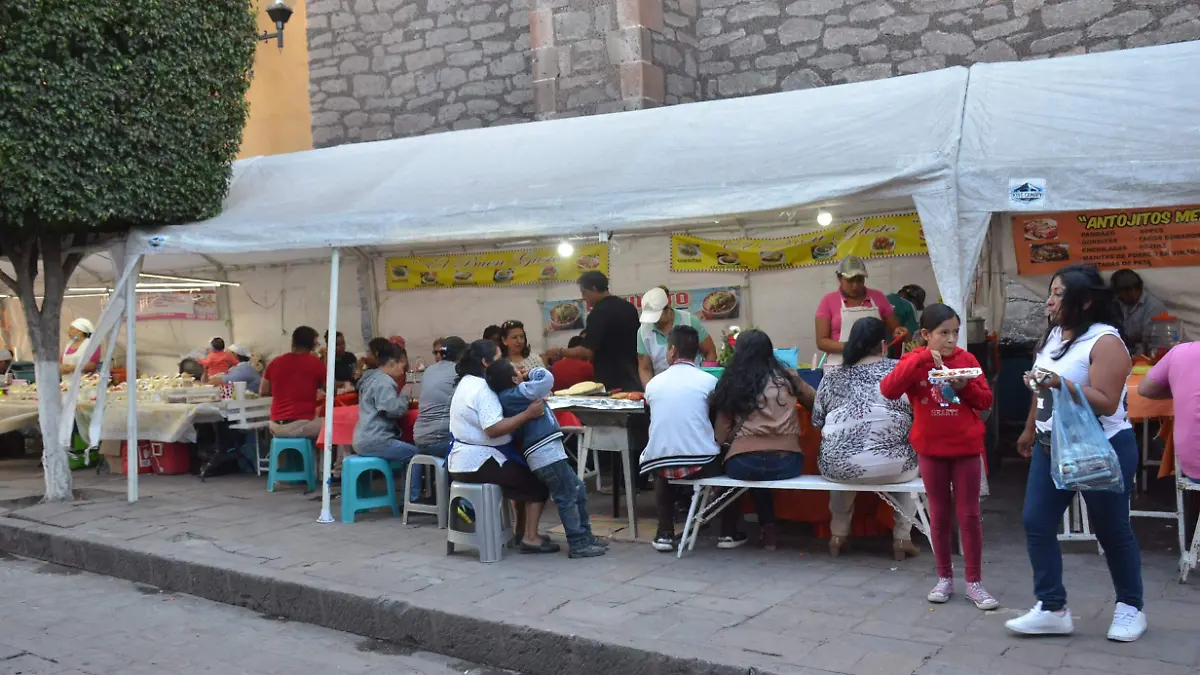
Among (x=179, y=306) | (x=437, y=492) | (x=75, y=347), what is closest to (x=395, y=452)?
(x=437, y=492)

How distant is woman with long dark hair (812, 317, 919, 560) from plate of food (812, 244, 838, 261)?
12.8 feet

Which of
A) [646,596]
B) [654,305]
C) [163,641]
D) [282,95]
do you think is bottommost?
[163,641]

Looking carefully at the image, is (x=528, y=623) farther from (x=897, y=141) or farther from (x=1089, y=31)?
(x=1089, y=31)

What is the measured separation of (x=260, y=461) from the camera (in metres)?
9.96

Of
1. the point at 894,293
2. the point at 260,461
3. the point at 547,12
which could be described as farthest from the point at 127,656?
the point at 547,12

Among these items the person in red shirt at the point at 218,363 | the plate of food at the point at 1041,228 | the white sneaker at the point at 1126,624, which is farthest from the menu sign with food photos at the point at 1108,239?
the person in red shirt at the point at 218,363

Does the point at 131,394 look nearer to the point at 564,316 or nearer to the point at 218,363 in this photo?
the point at 218,363

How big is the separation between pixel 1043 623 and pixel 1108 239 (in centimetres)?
497

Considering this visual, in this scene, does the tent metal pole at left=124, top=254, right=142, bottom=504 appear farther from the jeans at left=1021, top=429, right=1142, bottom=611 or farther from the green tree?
the jeans at left=1021, top=429, right=1142, bottom=611

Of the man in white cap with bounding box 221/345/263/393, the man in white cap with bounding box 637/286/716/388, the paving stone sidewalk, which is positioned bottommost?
the paving stone sidewalk

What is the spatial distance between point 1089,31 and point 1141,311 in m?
3.66

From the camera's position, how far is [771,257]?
967 cm

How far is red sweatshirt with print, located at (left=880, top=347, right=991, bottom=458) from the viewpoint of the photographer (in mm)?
4609

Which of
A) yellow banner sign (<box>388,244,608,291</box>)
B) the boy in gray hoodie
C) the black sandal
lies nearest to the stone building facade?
yellow banner sign (<box>388,244,608,291</box>)
